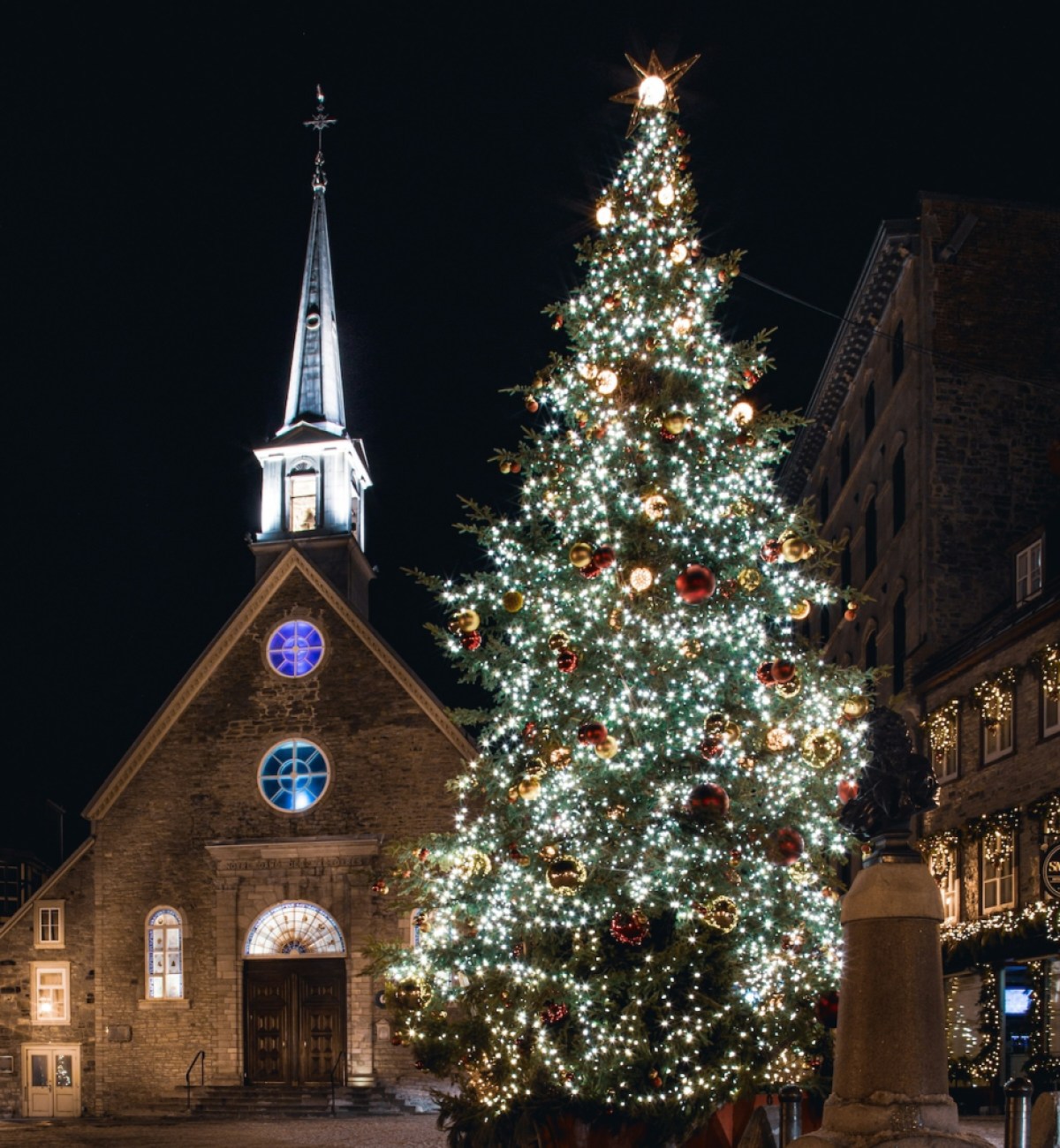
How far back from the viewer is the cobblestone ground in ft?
68.1

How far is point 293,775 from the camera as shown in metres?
31.1

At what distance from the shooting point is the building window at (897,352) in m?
32.5

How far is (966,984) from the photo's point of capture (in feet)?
84.7

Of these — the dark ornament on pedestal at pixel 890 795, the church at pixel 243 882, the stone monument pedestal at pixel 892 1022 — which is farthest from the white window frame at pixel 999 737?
the stone monument pedestal at pixel 892 1022

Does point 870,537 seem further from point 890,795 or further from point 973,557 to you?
point 890,795

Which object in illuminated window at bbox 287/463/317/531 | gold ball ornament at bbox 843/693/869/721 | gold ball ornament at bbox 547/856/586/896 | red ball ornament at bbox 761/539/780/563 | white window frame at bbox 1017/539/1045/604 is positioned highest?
illuminated window at bbox 287/463/317/531

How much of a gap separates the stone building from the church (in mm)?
9972

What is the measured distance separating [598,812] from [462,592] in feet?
8.84

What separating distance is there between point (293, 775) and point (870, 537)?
15.0m

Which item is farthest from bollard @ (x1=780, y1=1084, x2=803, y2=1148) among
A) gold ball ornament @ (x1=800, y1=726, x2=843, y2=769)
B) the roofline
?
the roofline

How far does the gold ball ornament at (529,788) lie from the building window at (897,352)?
21465 mm

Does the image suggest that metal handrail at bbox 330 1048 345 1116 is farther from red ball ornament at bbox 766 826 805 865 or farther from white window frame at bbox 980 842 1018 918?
red ball ornament at bbox 766 826 805 865

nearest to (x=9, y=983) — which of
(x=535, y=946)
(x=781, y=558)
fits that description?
(x=535, y=946)

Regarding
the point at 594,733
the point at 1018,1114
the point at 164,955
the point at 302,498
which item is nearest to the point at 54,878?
the point at 164,955
